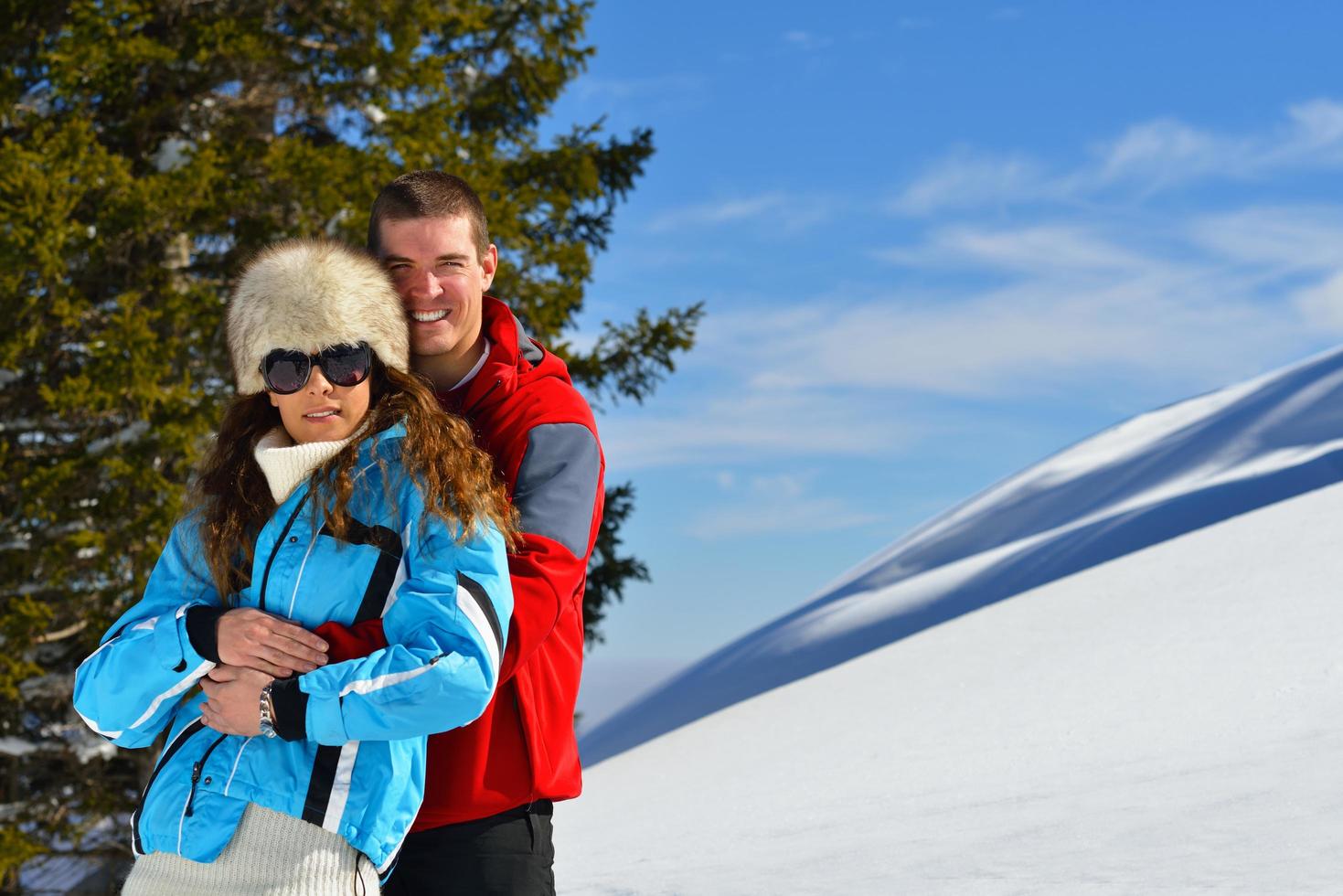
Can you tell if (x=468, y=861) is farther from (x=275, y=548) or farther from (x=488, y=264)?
(x=488, y=264)

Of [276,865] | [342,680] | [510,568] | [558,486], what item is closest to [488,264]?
[558,486]

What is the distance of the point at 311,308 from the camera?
2.21 metres

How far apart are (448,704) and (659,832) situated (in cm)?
357

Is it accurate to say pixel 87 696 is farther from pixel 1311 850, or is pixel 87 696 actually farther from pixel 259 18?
pixel 259 18

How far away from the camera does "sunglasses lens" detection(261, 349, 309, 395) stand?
2.16m

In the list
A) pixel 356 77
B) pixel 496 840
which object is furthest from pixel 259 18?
pixel 496 840

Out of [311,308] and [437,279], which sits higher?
[437,279]

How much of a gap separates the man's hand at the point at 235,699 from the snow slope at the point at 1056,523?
31.7ft

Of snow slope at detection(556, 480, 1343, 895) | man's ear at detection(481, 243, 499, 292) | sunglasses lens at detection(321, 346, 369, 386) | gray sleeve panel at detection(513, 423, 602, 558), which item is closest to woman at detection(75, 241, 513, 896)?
sunglasses lens at detection(321, 346, 369, 386)

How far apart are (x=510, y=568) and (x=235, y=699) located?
0.50m

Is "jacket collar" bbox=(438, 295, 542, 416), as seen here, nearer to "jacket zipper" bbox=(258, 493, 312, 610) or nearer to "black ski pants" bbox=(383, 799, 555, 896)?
"jacket zipper" bbox=(258, 493, 312, 610)

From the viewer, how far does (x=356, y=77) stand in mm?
10234

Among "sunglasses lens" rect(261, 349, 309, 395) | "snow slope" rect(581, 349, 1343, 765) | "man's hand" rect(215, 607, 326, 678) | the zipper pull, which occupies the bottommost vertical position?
the zipper pull

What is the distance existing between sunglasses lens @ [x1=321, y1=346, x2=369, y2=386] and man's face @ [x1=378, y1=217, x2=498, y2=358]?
29 centimetres
